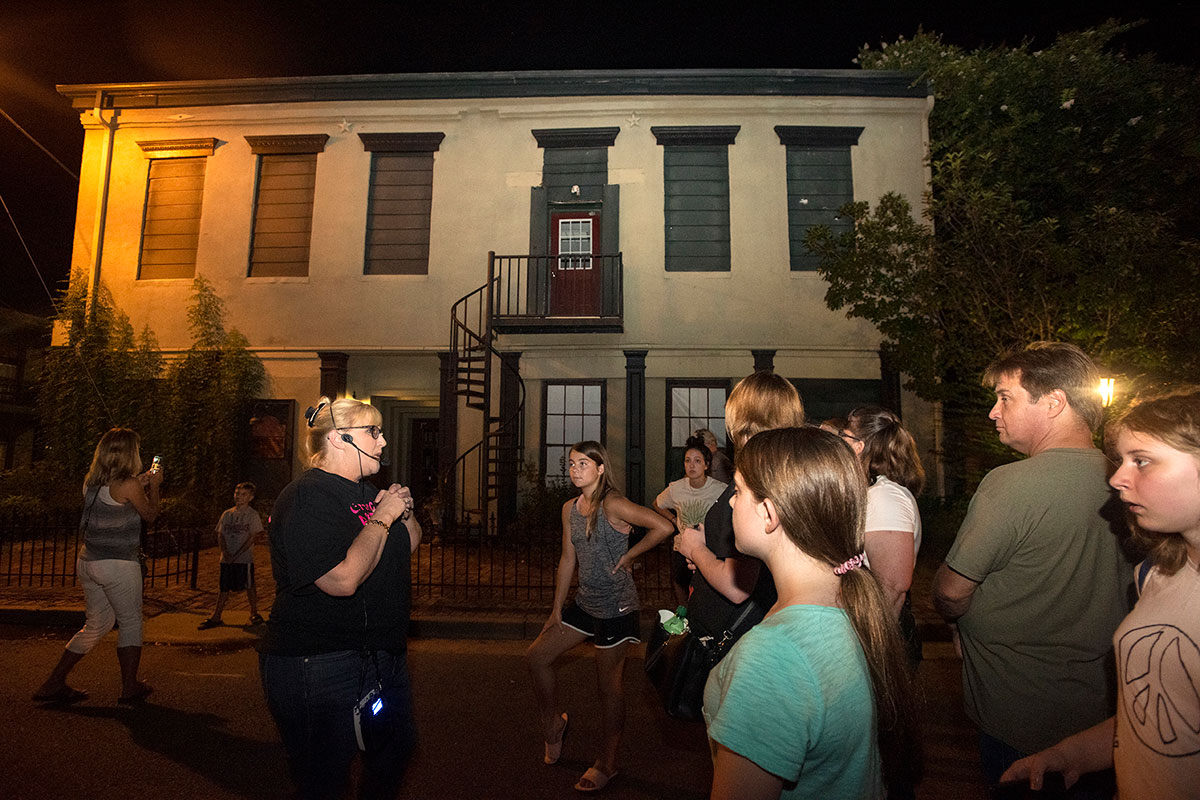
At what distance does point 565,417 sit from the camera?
485 inches

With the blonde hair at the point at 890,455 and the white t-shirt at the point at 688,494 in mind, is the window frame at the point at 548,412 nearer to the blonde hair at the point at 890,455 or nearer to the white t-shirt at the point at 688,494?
the white t-shirt at the point at 688,494

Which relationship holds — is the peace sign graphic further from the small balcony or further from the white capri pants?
the small balcony

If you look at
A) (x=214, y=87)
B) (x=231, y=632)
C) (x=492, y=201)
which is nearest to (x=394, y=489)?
(x=231, y=632)

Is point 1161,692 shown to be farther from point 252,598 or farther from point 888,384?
point 888,384

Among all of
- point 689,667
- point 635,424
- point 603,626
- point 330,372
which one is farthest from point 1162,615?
point 330,372

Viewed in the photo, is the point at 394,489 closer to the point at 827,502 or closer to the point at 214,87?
the point at 827,502

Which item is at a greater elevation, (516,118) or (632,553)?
(516,118)

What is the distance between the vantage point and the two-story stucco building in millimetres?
12094

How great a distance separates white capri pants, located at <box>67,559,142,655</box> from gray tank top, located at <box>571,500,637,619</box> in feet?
11.0

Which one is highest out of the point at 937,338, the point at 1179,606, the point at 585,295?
the point at 585,295

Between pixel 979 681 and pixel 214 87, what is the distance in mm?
16026

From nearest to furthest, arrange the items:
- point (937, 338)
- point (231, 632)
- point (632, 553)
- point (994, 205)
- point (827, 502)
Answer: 1. point (827, 502)
2. point (632, 553)
3. point (231, 632)
4. point (994, 205)
5. point (937, 338)

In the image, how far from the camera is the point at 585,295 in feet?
39.9

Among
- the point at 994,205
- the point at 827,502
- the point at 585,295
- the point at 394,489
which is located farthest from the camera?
the point at 585,295
